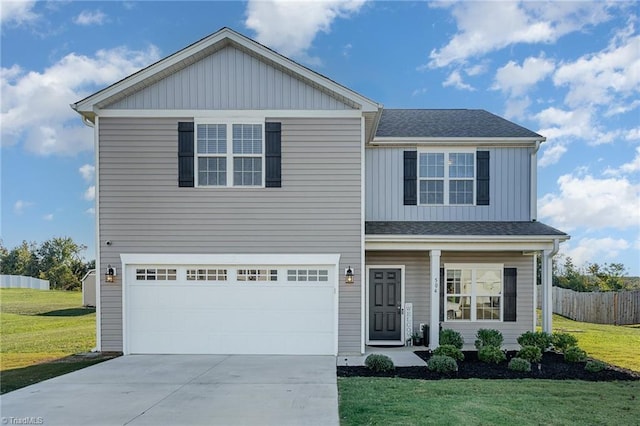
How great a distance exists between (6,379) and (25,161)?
11928 mm

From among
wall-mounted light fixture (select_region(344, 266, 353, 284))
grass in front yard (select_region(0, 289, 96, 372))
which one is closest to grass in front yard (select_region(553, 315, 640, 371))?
wall-mounted light fixture (select_region(344, 266, 353, 284))

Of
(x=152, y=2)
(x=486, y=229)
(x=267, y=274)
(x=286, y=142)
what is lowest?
(x=267, y=274)

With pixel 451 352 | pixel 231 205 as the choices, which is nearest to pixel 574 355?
pixel 451 352

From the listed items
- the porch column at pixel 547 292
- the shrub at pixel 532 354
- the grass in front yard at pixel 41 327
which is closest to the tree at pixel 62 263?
the grass in front yard at pixel 41 327

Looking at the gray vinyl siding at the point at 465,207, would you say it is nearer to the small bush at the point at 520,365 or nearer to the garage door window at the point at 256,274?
the garage door window at the point at 256,274

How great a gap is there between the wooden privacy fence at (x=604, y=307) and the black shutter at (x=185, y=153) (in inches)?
589

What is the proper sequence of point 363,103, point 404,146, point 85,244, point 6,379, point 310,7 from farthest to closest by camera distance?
point 85,244 → point 310,7 → point 404,146 → point 363,103 → point 6,379

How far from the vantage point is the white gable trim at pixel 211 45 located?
1008 centimetres

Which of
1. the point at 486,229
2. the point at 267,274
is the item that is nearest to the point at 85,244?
the point at 267,274

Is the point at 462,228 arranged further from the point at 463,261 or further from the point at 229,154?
the point at 229,154

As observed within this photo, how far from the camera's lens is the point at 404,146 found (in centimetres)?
1212

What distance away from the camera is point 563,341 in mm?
10430

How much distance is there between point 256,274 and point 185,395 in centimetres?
377

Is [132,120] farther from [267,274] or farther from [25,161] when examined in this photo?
[25,161]
